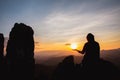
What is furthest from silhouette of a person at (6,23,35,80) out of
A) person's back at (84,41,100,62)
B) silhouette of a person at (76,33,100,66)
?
person's back at (84,41,100,62)

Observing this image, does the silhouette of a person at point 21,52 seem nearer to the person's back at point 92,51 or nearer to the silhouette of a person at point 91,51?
the silhouette of a person at point 91,51

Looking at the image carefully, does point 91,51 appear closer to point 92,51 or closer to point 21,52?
point 92,51

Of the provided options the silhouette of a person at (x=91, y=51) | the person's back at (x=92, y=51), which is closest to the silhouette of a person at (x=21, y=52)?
the silhouette of a person at (x=91, y=51)

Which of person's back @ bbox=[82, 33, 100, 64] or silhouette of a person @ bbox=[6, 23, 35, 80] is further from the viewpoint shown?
silhouette of a person @ bbox=[6, 23, 35, 80]

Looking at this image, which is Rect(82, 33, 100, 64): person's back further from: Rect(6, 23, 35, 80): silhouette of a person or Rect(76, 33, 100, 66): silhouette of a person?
Rect(6, 23, 35, 80): silhouette of a person

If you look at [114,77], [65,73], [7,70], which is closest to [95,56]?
[114,77]

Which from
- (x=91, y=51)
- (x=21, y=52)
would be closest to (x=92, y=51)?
(x=91, y=51)

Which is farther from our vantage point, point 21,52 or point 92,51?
point 21,52

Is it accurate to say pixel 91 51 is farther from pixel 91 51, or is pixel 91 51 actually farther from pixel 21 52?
pixel 21 52

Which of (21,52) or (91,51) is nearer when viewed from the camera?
(91,51)

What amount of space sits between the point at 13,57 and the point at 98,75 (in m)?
22.0

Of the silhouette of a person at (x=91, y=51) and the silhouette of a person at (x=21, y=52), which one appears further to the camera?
the silhouette of a person at (x=21, y=52)

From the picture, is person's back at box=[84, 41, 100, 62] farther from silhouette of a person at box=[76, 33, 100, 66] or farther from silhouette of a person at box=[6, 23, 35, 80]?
silhouette of a person at box=[6, 23, 35, 80]

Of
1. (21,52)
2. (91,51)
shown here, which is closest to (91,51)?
(91,51)
